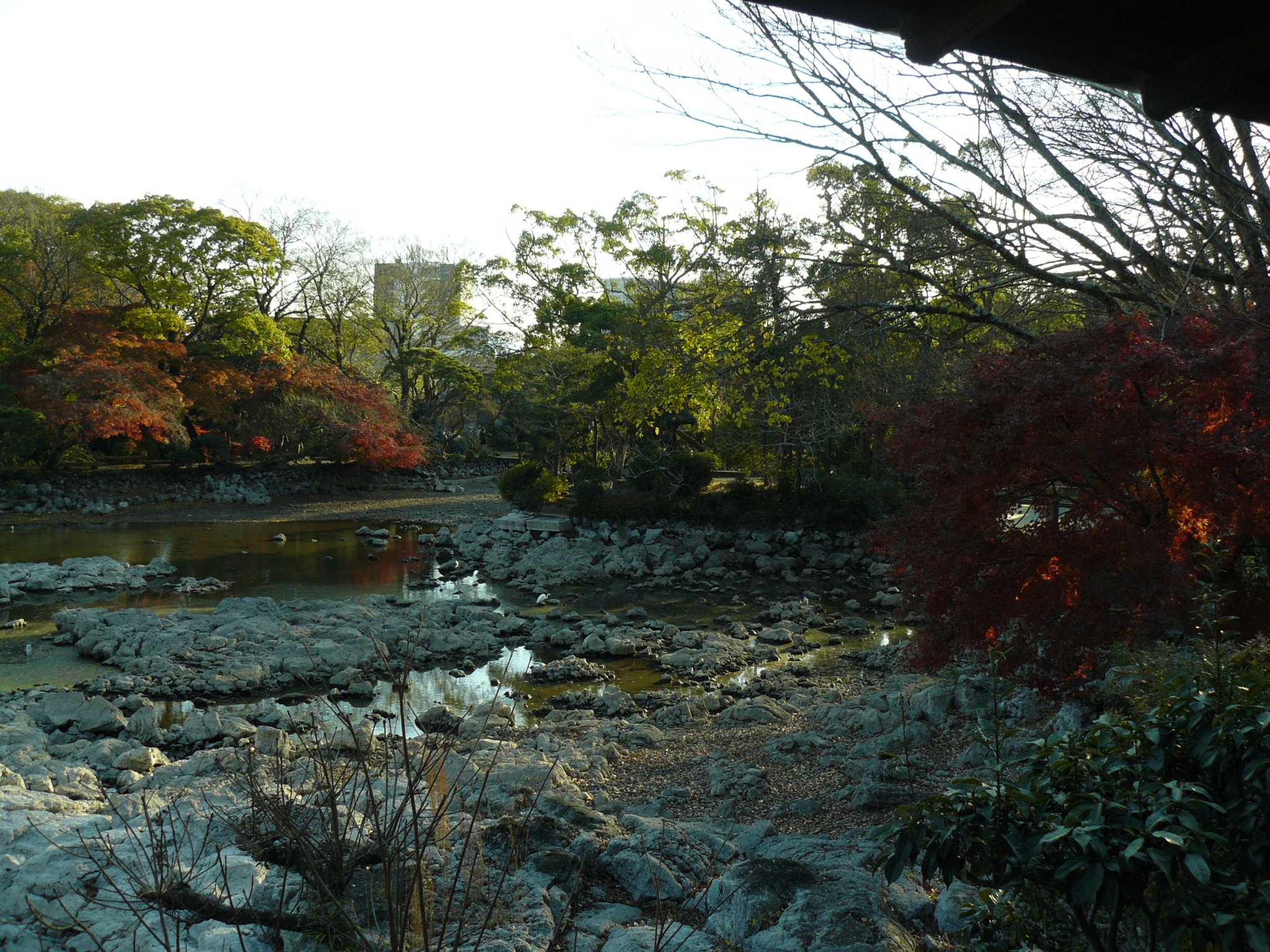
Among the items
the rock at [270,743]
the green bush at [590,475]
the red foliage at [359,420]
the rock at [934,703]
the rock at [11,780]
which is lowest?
the rock at [270,743]

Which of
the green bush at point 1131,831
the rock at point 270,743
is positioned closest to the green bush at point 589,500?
the rock at point 270,743

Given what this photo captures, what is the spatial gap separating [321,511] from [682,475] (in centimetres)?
1094

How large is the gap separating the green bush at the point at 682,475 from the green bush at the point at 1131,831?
1389 cm

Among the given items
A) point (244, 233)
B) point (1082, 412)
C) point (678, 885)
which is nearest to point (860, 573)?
point (1082, 412)

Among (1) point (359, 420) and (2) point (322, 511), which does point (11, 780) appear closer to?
(2) point (322, 511)

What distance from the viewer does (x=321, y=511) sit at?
2239 cm

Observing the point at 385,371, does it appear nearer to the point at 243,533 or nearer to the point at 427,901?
the point at 243,533

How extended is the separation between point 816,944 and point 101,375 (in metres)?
22.9

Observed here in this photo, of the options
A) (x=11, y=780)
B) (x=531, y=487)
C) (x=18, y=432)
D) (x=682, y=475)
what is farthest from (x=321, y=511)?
(x=11, y=780)

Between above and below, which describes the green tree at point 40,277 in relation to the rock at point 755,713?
above

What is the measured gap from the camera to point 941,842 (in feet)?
6.61

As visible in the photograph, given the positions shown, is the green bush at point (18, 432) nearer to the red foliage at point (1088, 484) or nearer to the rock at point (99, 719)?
the rock at point (99, 719)

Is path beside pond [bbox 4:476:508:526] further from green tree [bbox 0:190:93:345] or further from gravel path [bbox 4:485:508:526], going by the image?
green tree [bbox 0:190:93:345]

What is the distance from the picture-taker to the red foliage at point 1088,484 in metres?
4.47
